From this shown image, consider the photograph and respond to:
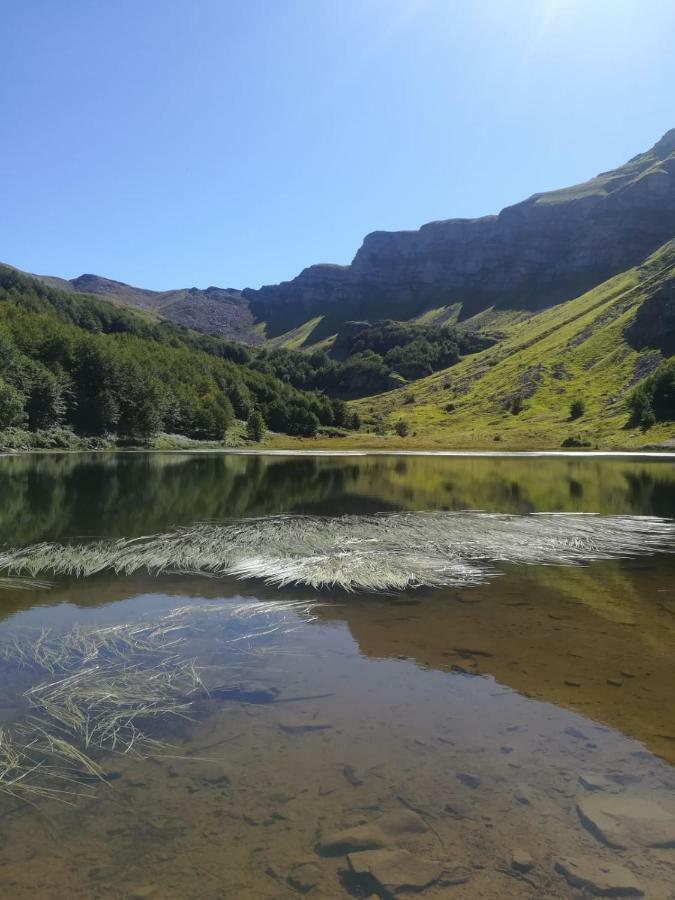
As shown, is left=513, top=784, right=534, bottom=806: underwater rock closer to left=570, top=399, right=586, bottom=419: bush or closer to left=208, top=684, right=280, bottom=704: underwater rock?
left=208, top=684, right=280, bottom=704: underwater rock

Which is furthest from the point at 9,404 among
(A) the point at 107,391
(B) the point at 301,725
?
(B) the point at 301,725

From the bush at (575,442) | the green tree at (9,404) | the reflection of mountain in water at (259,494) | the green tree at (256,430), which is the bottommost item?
the bush at (575,442)

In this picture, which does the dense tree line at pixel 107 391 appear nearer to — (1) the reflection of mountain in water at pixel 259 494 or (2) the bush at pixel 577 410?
(1) the reflection of mountain in water at pixel 259 494

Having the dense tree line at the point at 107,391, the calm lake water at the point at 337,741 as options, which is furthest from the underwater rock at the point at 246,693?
the dense tree line at the point at 107,391

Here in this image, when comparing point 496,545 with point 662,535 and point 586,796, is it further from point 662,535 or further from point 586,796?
point 586,796

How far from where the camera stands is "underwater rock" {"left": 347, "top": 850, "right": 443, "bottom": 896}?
20.0ft

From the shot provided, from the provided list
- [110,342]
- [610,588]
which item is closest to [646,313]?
[110,342]

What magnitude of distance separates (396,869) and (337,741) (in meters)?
2.64

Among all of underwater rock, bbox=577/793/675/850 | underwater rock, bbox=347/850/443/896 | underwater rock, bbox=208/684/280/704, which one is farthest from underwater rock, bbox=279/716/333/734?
underwater rock, bbox=577/793/675/850

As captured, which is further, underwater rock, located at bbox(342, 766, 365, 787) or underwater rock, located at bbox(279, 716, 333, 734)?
A: underwater rock, located at bbox(279, 716, 333, 734)

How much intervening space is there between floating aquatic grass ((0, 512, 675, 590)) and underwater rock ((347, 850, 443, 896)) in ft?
38.9

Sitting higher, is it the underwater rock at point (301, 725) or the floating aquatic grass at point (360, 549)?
the underwater rock at point (301, 725)

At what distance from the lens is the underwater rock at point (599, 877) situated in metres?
6.01

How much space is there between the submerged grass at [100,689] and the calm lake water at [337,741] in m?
0.05
